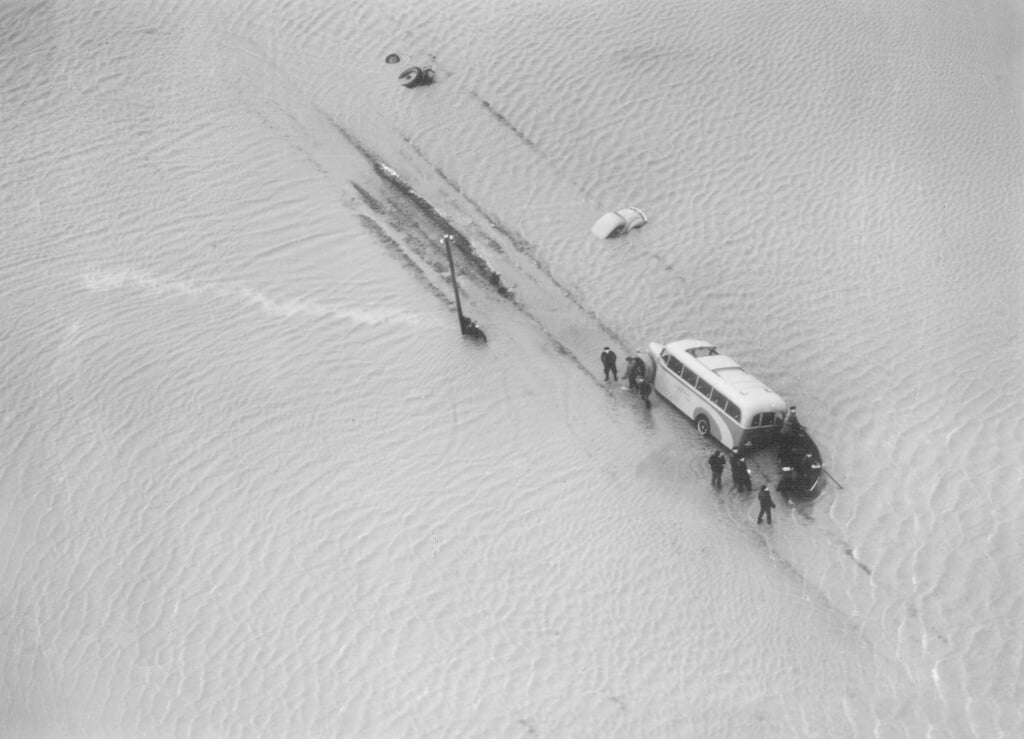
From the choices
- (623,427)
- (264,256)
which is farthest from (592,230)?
(264,256)

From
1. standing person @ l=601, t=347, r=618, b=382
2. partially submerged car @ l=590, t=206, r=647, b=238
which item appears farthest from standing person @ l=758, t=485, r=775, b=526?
partially submerged car @ l=590, t=206, r=647, b=238

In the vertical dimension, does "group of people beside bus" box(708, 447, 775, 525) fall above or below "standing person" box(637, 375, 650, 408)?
above

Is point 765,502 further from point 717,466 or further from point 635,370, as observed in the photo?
point 635,370

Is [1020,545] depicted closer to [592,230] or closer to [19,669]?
[592,230]

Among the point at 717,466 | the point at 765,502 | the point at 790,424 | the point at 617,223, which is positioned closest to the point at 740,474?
the point at 717,466

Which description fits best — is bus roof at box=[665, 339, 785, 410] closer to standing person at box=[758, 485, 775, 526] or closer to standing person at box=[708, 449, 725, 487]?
standing person at box=[708, 449, 725, 487]
